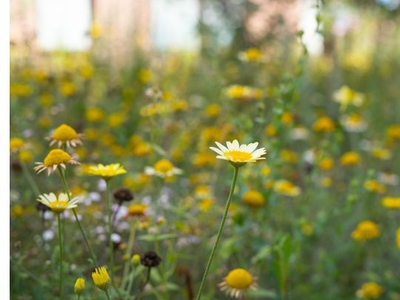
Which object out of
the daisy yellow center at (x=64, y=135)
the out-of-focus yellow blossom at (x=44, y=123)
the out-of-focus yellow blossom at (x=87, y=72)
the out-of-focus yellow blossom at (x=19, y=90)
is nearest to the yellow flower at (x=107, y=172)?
the daisy yellow center at (x=64, y=135)

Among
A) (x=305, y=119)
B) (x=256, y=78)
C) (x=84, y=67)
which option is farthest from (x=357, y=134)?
(x=84, y=67)

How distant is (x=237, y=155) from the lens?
1.01 m

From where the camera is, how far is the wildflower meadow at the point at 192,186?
1471 millimetres

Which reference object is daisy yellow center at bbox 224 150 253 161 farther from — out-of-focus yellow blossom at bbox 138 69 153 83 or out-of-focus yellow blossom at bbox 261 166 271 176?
out-of-focus yellow blossom at bbox 138 69 153 83

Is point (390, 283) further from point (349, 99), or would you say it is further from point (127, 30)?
point (127, 30)

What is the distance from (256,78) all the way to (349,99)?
170cm

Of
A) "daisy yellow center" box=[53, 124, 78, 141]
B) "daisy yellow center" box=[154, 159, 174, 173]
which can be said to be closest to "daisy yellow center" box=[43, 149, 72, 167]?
"daisy yellow center" box=[53, 124, 78, 141]

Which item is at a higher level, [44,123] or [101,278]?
[101,278]

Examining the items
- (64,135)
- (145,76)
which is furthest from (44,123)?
(64,135)

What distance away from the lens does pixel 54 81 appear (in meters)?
3.13

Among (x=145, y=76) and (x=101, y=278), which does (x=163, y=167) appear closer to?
(x=101, y=278)

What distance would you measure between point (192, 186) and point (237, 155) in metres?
1.70

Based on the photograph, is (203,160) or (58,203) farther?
(203,160)

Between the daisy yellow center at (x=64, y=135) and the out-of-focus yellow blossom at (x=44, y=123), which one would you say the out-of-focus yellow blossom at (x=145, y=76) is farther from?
the daisy yellow center at (x=64, y=135)
